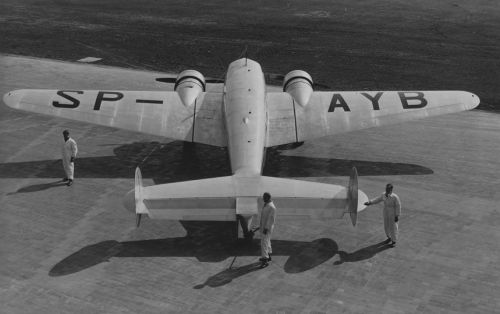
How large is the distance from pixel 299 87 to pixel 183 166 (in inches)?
227

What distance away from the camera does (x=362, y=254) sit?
18.8 meters

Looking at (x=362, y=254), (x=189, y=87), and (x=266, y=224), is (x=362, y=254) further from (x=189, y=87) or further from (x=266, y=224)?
(x=189, y=87)

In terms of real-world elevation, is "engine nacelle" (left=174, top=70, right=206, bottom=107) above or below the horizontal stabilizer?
above

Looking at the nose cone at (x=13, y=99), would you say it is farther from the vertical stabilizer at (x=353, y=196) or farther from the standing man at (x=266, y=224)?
the vertical stabilizer at (x=353, y=196)

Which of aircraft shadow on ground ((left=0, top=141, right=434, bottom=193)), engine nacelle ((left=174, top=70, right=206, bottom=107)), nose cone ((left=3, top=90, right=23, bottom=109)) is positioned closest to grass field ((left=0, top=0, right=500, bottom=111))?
aircraft shadow on ground ((left=0, top=141, right=434, bottom=193))

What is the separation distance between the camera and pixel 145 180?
24.1 metres

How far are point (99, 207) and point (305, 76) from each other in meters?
10.7

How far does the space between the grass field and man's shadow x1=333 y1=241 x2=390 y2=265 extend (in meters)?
16.8

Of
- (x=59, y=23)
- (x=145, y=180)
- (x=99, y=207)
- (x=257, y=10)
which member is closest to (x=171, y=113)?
(x=145, y=180)

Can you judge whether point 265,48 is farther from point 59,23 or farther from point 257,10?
point 59,23

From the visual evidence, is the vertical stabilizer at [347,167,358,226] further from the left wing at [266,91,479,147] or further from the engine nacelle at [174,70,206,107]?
the engine nacelle at [174,70,206,107]

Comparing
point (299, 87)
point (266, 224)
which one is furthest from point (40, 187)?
point (299, 87)

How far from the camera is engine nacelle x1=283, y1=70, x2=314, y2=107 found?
85.8 ft

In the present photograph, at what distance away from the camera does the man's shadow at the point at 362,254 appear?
18.5 m
